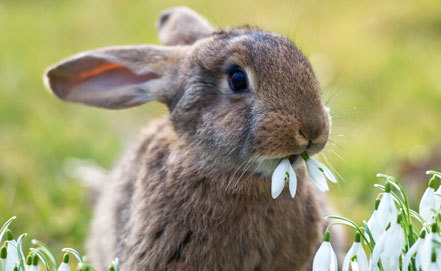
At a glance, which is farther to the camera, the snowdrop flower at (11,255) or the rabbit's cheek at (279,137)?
the rabbit's cheek at (279,137)

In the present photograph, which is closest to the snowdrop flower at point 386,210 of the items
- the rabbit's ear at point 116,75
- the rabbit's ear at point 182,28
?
the rabbit's ear at point 116,75

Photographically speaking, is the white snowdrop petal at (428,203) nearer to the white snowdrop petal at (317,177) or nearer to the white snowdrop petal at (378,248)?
the white snowdrop petal at (378,248)

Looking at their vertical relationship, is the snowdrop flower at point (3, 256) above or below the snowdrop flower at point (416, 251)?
above

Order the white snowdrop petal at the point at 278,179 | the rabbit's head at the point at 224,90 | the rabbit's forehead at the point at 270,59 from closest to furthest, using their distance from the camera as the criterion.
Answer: the white snowdrop petal at the point at 278,179
the rabbit's head at the point at 224,90
the rabbit's forehead at the point at 270,59

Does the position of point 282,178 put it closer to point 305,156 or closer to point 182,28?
point 305,156

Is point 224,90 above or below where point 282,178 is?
above

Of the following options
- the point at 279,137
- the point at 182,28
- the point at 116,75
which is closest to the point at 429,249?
the point at 279,137

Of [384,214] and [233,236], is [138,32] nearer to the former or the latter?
[233,236]

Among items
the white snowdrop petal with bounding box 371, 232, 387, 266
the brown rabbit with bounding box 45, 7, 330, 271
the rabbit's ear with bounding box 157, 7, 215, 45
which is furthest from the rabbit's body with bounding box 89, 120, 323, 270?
the rabbit's ear with bounding box 157, 7, 215, 45
